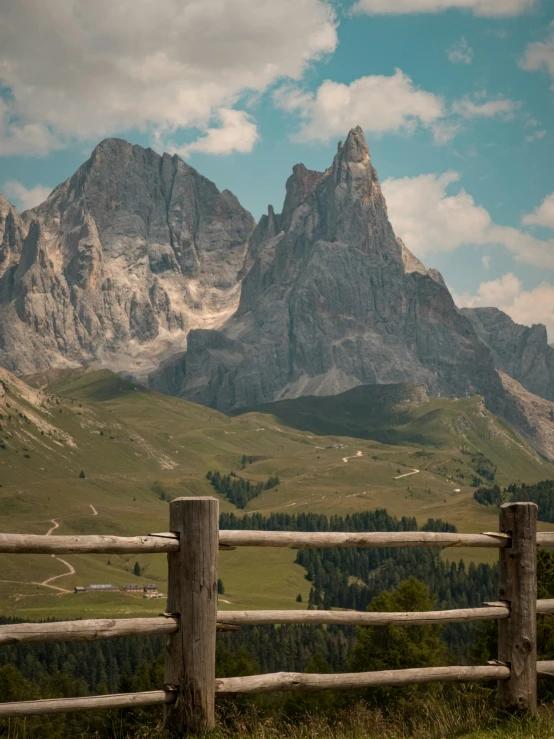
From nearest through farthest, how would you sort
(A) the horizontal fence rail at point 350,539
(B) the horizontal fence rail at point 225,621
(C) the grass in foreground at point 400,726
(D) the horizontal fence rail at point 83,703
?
(D) the horizontal fence rail at point 83,703 < (B) the horizontal fence rail at point 225,621 < (C) the grass in foreground at point 400,726 < (A) the horizontal fence rail at point 350,539

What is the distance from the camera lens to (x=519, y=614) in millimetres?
17766

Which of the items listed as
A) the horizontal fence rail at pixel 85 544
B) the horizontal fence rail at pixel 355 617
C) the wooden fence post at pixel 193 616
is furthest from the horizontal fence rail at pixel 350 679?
the horizontal fence rail at pixel 85 544

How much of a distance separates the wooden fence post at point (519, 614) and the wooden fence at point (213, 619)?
2 centimetres

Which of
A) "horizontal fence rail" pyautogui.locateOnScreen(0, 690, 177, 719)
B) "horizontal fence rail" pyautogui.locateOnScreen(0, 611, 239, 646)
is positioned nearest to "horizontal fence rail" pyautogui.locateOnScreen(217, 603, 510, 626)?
"horizontal fence rail" pyautogui.locateOnScreen(0, 611, 239, 646)

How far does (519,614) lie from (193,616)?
21.9 ft

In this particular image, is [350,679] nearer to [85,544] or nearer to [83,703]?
[83,703]

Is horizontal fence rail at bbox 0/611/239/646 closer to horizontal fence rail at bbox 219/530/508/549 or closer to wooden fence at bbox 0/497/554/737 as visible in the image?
wooden fence at bbox 0/497/554/737

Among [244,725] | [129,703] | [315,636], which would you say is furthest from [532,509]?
[315,636]

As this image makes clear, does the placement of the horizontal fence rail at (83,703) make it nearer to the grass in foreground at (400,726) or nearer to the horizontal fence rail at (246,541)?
the grass in foreground at (400,726)

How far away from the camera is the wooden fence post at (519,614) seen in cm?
1764

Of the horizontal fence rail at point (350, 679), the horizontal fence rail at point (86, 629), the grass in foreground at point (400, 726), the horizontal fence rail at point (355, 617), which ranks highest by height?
the horizontal fence rail at point (86, 629)

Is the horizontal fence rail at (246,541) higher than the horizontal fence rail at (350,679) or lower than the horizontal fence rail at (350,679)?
higher

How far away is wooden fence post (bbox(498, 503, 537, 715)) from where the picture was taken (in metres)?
17.6

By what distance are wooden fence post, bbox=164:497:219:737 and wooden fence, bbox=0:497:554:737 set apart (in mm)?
17
